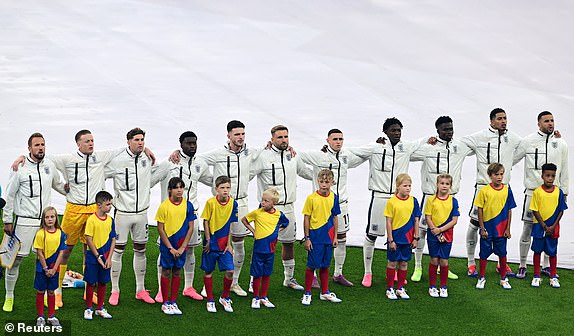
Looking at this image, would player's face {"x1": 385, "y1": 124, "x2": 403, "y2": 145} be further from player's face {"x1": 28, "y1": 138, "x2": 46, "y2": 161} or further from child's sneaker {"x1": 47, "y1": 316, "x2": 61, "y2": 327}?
child's sneaker {"x1": 47, "y1": 316, "x2": 61, "y2": 327}

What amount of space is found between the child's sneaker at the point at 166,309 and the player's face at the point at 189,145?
1387mm

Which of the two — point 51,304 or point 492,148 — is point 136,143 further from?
point 492,148

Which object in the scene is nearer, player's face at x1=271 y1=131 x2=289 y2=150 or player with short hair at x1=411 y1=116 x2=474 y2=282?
player's face at x1=271 y1=131 x2=289 y2=150

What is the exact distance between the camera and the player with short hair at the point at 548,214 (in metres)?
10.8

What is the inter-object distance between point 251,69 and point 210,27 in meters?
2.16

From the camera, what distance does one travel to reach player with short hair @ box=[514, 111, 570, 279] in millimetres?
11156

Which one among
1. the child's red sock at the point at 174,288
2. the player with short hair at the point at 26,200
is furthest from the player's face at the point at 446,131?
the player with short hair at the point at 26,200

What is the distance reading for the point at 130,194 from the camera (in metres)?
10.1

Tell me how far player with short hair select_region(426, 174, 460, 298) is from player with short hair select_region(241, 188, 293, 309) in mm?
1423

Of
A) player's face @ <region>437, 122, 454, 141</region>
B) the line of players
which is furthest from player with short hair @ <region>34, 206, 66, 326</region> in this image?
player's face @ <region>437, 122, 454, 141</region>

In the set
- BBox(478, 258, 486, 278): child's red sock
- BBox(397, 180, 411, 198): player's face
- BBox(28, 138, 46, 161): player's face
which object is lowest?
BBox(478, 258, 486, 278): child's red sock

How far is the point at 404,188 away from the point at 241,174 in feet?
4.88

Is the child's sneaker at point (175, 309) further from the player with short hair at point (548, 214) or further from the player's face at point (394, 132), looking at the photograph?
the player with short hair at point (548, 214)

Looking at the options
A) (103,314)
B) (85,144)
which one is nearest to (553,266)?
(103,314)
